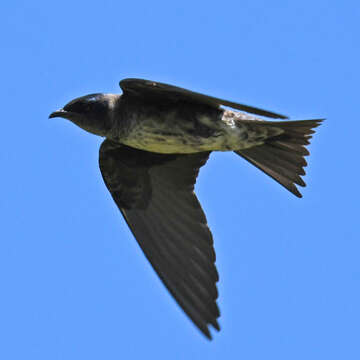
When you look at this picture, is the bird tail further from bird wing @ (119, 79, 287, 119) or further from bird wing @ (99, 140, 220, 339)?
bird wing @ (119, 79, 287, 119)

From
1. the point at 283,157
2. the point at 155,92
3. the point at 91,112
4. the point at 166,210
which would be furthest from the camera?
the point at 166,210

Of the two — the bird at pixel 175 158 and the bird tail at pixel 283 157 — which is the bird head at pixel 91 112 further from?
the bird tail at pixel 283 157

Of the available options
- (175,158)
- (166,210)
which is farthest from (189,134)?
(166,210)

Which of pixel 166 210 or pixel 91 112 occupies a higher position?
pixel 91 112

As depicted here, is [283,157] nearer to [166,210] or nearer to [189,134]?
[189,134]

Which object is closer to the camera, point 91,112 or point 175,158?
point 91,112

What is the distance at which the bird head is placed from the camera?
6.82m

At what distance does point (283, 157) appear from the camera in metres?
7.07

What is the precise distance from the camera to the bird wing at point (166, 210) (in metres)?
6.98

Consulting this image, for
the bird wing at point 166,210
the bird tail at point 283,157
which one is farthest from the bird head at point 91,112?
the bird tail at point 283,157

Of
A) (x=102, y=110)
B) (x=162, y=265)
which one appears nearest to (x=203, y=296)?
(x=162, y=265)

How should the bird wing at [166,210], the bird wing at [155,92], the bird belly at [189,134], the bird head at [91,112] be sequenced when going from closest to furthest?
1. the bird wing at [155,92]
2. the bird belly at [189,134]
3. the bird head at [91,112]
4. the bird wing at [166,210]

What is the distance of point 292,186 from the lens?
279 inches

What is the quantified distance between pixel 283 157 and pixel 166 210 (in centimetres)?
109
